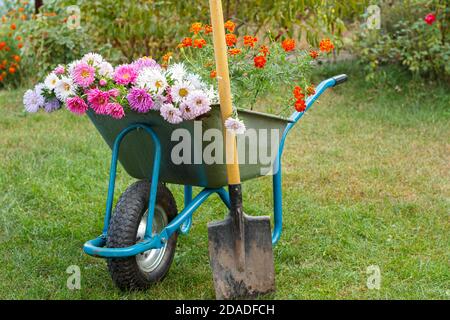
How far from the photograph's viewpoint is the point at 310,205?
3885 millimetres

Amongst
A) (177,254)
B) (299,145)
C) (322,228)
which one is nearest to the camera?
(177,254)

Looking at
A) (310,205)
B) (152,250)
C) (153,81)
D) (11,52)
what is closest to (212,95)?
(153,81)

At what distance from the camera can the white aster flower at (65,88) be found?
8.81ft

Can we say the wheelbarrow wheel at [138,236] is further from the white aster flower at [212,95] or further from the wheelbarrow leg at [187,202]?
the white aster flower at [212,95]

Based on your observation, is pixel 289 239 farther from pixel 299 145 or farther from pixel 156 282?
pixel 299 145

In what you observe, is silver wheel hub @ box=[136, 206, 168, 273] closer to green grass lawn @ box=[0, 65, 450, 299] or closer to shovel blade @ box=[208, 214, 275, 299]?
green grass lawn @ box=[0, 65, 450, 299]

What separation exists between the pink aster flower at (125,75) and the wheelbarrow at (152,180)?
11 cm

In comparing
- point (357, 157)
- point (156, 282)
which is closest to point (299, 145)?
point (357, 157)

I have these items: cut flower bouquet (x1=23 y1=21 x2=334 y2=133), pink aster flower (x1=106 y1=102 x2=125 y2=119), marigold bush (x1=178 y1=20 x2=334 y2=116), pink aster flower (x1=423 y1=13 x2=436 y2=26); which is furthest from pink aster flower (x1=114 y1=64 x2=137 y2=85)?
pink aster flower (x1=423 y1=13 x2=436 y2=26)

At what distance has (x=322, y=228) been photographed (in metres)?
3.59

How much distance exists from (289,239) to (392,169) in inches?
47.0

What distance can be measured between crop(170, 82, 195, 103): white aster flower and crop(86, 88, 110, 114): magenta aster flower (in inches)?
8.4

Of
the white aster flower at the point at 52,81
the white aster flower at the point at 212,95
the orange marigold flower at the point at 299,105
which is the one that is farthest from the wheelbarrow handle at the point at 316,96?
the white aster flower at the point at 52,81

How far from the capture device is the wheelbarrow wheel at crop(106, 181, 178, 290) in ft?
8.92
